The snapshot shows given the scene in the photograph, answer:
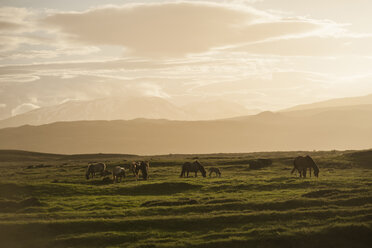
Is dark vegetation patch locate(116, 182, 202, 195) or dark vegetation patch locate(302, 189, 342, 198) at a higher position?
dark vegetation patch locate(302, 189, 342, 198)

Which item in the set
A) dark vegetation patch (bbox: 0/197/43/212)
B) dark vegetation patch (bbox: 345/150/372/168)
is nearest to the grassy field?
dark vegetation patch (bbox: 0/197/43/212)

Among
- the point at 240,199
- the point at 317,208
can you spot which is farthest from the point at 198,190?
the point at 317,208

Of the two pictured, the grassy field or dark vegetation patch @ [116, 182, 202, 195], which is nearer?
the grassy field

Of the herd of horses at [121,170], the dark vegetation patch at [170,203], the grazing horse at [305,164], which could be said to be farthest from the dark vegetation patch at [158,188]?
the grazing horse at [305,164]

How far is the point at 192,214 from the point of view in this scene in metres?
29.8

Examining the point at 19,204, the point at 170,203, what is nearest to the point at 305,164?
the point at 170,203

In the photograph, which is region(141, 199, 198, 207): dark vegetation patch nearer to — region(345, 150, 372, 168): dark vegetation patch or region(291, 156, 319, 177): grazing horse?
region(291, 156, 319, 177): grazing horse

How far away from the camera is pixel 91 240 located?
25453mm

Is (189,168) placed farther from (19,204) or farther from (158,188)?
(19,204)

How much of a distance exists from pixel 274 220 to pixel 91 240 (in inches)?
463

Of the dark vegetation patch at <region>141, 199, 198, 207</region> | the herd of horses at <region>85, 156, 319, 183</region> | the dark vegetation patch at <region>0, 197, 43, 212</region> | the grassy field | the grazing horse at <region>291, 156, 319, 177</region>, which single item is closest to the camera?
the grassy field

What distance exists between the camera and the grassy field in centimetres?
2491

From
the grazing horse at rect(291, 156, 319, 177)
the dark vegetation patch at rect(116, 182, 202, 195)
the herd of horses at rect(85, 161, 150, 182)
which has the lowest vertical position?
the dark vegetation patch at rect(116, 182, 202, 195)

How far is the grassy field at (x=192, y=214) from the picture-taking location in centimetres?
2491
